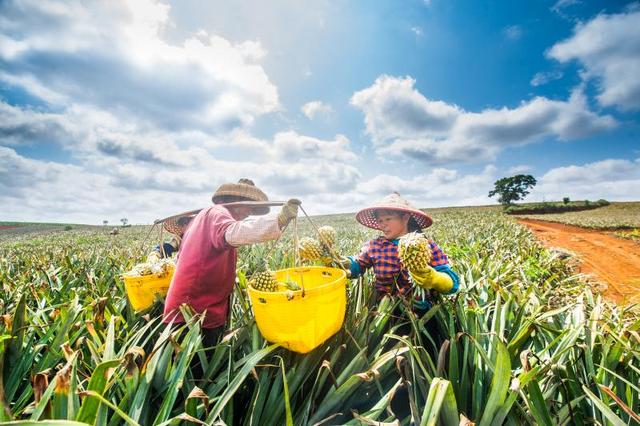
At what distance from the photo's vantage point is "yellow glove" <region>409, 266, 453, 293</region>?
1.82m

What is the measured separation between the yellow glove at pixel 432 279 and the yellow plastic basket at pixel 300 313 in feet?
1.96

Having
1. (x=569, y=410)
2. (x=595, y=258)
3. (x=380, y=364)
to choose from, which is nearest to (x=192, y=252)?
(x=380, y=364)

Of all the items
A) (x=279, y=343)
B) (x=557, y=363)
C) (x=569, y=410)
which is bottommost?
(x=569, y=410)

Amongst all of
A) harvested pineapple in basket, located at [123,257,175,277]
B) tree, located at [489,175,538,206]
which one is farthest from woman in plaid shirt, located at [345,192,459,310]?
tree, located at [489,175,538,206]

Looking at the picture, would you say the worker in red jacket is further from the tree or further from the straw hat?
the tree

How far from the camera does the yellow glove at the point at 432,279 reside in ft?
5.99

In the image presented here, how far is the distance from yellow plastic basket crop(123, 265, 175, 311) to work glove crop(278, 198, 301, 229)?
1.55 metres

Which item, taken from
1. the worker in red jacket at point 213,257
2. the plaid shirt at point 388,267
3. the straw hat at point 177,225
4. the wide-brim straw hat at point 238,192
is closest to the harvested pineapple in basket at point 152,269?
the worker in red jacket at point 213,257

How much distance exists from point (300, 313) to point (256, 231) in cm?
47

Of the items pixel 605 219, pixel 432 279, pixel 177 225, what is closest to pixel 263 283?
pixel 432 279

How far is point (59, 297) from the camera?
9.53 ft

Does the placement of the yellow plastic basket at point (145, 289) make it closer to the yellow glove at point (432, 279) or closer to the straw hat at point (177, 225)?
the straw hat at point (177, 225)

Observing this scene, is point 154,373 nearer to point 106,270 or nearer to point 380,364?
point 380,364

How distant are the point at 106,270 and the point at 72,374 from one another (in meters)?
3.77
